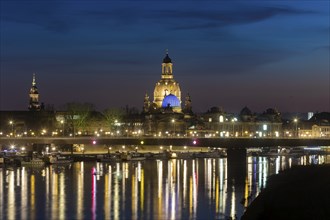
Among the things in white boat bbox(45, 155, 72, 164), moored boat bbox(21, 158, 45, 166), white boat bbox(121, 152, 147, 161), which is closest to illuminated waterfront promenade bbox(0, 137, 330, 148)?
moored boat bbox(21, 158, 45, 166)

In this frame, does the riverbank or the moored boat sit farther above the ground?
the moored boat

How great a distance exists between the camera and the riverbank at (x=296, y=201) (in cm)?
4803

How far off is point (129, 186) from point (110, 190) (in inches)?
167

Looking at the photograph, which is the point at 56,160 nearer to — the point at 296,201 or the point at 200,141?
the point at 200,141

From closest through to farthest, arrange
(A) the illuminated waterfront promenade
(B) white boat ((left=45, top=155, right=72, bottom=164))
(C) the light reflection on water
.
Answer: (C) the light reflection on water < (A) the illuminated waterfront promenade < (B) white boat ((left=45, top=155, right=72, bottom=164))

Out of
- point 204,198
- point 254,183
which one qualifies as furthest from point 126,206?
point 254,183

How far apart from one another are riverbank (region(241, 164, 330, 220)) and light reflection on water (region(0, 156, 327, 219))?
8.52ft

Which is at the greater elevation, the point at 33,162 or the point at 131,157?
the point at 131,157

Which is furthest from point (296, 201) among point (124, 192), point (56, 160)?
point (56, 160)

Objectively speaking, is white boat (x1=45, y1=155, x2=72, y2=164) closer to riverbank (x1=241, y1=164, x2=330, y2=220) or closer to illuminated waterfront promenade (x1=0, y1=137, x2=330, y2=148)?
illuminated waterfront promenade (x1=0, y1=137, x2=330, y2=148)

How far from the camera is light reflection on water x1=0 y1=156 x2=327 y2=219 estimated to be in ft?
193

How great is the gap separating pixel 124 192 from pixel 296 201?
21.8 meters

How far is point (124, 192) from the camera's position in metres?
72.4

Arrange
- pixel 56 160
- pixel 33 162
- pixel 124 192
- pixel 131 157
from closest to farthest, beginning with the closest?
1. pixel 124 192
2. pixel 33 162
3. pixel 56 160
4. pixel 131 157
